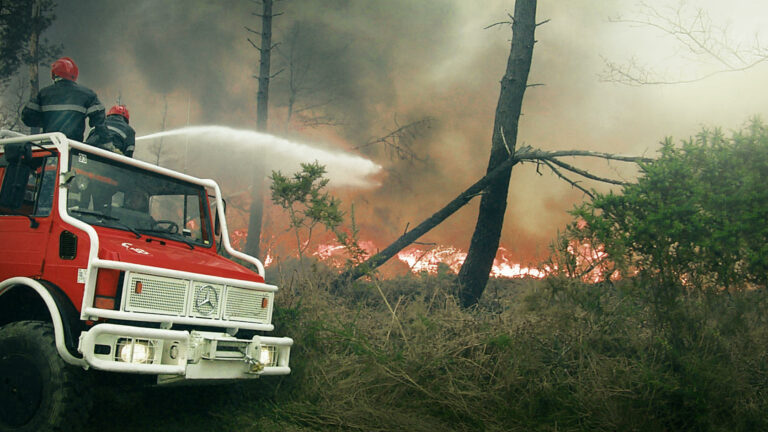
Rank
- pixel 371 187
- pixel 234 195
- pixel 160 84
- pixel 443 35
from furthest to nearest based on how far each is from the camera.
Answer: pixel 160 84
pixel 234 195
pixel 443 35
pixel 371 187

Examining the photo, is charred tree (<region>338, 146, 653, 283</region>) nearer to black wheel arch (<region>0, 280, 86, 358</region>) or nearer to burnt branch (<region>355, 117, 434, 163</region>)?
black wheel arch (<region>0, 280, 86, 358</region>)

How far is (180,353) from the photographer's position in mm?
4758

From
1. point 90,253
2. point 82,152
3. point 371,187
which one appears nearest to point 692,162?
point 90,253

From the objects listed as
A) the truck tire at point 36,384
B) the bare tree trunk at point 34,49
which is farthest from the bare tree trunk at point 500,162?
the bare tree trunk at point 34,49

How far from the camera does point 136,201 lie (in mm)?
5961

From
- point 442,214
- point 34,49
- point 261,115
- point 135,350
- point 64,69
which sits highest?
point 34,49

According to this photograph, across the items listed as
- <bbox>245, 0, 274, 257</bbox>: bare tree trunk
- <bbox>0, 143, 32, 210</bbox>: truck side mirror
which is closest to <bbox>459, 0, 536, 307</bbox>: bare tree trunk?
<bbox>0, 143, 32, 210</bbox>: truck side mirror

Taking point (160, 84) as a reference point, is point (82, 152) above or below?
below

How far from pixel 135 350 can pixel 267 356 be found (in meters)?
1.39

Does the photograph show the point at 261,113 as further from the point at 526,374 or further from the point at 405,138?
the point at 526,374

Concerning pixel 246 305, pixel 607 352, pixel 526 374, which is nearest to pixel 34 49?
pixel 246 305

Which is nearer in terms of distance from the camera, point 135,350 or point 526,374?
point 135,350

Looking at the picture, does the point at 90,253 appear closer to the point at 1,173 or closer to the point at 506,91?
the point at 1,173

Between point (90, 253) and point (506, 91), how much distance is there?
7786 mm
